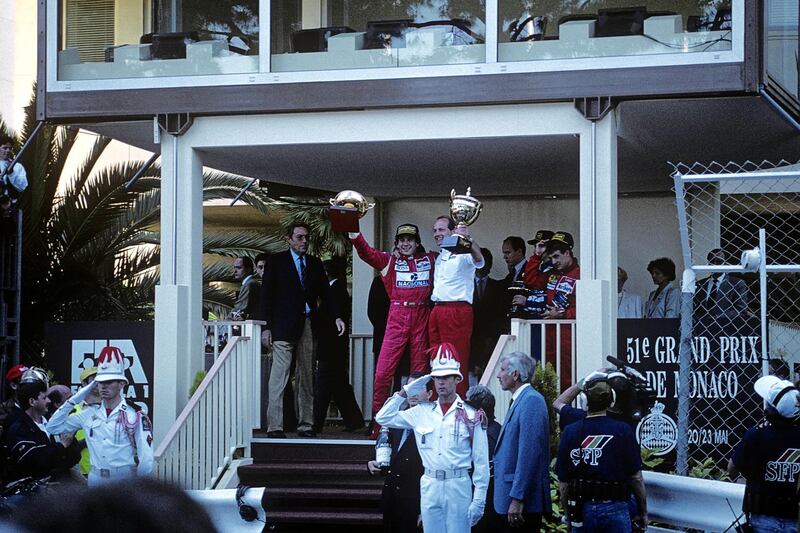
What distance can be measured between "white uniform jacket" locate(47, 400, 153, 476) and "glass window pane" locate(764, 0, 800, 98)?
6.37m

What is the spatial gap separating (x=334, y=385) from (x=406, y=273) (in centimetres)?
150

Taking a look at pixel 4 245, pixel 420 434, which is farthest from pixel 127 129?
pixel 420 434

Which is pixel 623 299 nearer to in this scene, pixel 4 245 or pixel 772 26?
pixel 772 26

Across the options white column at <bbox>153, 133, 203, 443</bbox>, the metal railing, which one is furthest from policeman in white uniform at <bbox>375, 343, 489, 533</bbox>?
white column at <bbox>153, 133, 203, 443</bbox>

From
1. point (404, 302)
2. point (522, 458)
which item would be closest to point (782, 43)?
point (404, 302)

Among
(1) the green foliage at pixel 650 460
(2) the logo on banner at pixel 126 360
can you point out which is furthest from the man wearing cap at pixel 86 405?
(1) the green foliage at pixel 650 460

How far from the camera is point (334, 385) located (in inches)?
510

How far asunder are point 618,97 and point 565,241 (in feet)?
4.63

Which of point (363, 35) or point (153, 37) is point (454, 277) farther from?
point (153, 37)

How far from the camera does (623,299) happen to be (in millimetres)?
13828

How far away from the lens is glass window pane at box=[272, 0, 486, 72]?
39.7ft

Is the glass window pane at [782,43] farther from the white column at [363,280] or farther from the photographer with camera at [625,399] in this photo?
the white column at [363,280]

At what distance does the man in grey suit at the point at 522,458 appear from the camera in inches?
340

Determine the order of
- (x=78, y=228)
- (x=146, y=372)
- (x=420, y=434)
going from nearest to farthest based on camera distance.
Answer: (x=420, y=434)
(x=146, y=372)
(x=78, y=228)
